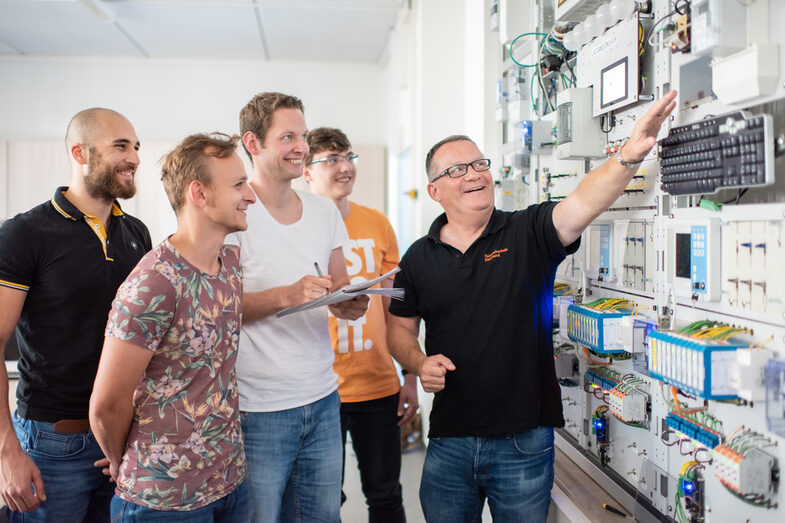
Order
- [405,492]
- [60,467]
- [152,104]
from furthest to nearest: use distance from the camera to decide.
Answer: [152,104] < [405,492] < [60,467]

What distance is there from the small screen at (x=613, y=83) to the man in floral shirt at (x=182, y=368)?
3.61 ft

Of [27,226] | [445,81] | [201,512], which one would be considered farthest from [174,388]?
[445,81]

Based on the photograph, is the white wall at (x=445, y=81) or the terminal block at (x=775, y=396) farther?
the white wall at (x=445, y=81)

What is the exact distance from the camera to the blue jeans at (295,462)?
1516mm

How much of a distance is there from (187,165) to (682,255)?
1.23 meters

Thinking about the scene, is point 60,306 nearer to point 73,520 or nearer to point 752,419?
point 73,520

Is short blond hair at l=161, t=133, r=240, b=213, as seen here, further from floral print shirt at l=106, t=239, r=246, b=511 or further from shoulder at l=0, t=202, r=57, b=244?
shoulder at l=0, t=202, r=57, b=244

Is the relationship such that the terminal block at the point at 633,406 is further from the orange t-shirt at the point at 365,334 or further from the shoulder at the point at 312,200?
the shoulder at the point at 312,200

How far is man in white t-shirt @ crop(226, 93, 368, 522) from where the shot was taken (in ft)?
4.98

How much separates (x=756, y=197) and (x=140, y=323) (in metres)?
1.33

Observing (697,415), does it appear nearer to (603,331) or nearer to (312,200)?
(603,331)

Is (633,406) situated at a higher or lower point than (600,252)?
lower

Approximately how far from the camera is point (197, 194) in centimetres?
130

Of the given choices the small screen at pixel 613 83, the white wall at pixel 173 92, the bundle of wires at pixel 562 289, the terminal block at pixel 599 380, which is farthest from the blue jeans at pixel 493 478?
the white wall at pixel 173 92
